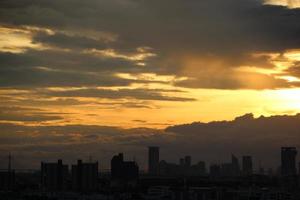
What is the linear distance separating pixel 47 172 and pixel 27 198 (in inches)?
1008

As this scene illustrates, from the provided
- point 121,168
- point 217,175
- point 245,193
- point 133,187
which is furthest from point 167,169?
point 245,193

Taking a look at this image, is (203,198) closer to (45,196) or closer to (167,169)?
(45,196)

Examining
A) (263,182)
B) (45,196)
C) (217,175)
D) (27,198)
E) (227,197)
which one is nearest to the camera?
(27,198)

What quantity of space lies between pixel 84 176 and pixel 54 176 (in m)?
4.00

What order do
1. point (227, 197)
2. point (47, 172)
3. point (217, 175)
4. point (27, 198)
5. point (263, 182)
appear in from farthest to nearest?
point (217, 175), point (263, 182), point (47, 172), point (227, 197), point (27, 198)

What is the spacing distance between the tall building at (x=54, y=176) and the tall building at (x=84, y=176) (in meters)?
1.46

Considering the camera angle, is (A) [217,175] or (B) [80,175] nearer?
(B) [80,175]

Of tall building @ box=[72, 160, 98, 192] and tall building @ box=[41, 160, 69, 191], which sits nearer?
tall building @ box=[41, 160, 69, 191]

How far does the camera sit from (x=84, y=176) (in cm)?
8481

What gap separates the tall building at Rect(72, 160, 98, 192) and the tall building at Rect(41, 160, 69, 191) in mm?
1463

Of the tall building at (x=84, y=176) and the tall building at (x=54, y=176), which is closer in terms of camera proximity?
the tall building at (x=54, y=176)

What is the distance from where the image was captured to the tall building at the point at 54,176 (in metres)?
81.2

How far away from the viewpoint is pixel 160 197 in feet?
221

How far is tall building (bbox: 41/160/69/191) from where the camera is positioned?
81250mm
